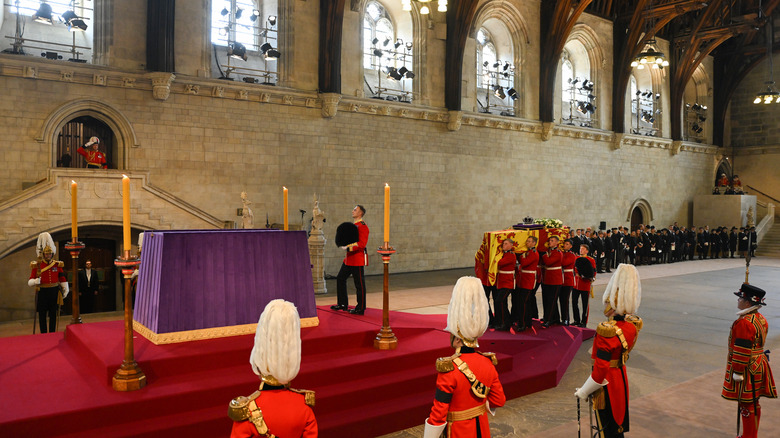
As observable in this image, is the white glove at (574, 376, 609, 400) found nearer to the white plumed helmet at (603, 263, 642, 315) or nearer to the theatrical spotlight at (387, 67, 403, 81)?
the white plumed helmet at (603, 263, 642, 315)

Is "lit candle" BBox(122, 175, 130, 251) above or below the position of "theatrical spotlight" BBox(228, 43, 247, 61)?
below

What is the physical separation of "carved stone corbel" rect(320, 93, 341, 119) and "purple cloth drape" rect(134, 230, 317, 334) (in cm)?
860

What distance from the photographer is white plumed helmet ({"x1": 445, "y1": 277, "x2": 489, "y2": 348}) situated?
3061mm

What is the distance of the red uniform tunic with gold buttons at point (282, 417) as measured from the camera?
Answer: 2.42m

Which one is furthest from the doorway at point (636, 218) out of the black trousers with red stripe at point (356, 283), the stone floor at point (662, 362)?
the black trousers with red stripe at point (356, 283)

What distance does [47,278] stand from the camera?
23.9ft

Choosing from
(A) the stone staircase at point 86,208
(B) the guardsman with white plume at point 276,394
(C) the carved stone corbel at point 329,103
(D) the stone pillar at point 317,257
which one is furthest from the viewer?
(C) the carved stone corbel at point 329,103

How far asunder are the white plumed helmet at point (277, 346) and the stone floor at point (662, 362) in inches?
102

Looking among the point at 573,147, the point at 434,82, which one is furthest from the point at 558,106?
the point at 434,82

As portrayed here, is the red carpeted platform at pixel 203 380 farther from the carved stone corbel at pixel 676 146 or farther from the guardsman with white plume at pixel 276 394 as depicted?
the carved stone corbel at pixel 676 146

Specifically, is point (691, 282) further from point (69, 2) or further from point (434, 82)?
point (69, 2)

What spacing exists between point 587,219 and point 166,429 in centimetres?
1918

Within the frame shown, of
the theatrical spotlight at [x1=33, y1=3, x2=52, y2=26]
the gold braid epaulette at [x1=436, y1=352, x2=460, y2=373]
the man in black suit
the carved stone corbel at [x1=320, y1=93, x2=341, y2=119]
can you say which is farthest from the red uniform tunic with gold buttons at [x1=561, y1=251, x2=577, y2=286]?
the theatrical spotlight at [x1=33, y1=3, x2=52, y2=26]

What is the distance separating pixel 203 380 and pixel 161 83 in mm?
8889
